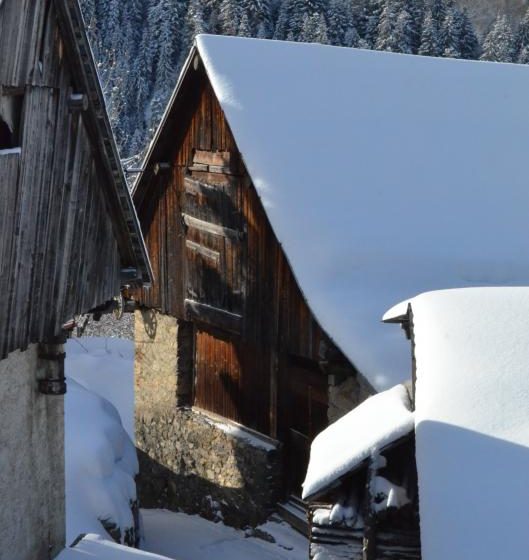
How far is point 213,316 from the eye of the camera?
10.6 m

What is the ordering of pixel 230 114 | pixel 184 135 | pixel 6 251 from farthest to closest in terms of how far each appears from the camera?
pixel 184 135, pixel 230 114, pixel 6 251

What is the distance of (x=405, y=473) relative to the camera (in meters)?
4.50

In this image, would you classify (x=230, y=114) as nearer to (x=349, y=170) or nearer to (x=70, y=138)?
(x=349, y=170)

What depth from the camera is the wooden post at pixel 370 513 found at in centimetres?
441

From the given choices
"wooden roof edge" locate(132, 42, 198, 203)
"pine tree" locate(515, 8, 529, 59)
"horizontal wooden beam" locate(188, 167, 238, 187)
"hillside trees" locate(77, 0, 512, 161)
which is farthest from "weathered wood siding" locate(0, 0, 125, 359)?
"pine tree" locate(515, 8, 529, 59)

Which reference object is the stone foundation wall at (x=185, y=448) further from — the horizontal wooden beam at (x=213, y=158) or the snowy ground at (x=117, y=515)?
the horizontal wooden beam at (x=213, y=158)

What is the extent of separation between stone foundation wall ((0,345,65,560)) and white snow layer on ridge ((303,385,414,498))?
2833 millimetres

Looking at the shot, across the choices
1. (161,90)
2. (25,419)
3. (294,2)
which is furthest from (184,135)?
(294,2)

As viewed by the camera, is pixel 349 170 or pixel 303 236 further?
A: pixel 349 170

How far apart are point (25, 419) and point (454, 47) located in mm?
41007

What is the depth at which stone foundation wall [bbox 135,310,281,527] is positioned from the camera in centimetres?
1027

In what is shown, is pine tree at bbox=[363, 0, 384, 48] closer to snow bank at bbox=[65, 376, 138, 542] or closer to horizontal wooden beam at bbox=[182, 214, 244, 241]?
horizontal wooden beam at bbox=[182, 214, 244, 241]

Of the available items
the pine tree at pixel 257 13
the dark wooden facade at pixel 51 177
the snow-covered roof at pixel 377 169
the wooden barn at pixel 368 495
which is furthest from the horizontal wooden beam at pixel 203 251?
the pine tree at pixel 257 13

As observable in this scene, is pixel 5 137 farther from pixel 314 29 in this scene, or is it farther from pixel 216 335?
pixel 314 29
